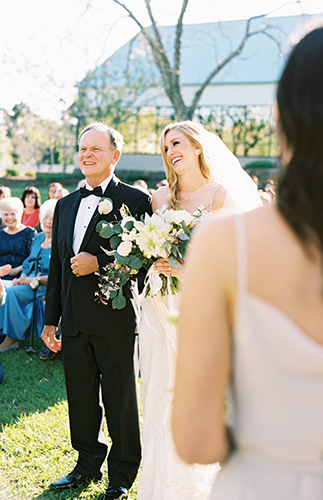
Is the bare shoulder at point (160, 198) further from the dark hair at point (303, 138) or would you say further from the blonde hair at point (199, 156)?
the dark hair at point (303, 138)

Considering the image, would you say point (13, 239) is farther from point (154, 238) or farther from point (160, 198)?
point (154, 238)

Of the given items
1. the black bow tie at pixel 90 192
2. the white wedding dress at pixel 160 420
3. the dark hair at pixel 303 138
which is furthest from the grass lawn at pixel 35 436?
the dark hair at pixel 303 138

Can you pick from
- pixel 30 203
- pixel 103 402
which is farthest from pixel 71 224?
→ pixel 30 203

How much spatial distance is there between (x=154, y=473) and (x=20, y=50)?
23.0 meters

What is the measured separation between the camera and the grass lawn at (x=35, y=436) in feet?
12.5

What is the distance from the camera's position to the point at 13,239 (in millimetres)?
8156

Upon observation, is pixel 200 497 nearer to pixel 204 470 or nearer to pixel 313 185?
pixel 204 470

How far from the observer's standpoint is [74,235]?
12.7ft

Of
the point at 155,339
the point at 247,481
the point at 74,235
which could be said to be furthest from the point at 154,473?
the point at 247,481

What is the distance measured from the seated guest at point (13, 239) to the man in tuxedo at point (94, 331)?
171 inches

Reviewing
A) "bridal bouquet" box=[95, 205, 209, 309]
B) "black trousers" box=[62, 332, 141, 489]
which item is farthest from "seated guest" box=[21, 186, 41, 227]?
"bridal bouquet" box=[95, 205, 209, 309]

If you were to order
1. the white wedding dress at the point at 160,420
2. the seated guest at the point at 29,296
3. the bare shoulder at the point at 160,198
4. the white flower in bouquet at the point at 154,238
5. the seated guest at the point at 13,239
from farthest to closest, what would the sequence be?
1. the seated guest at the point at 13,239
2. the seated guest at the point at 29,296
3. the bare shoulder at the point at 160,198
4. the white wedding dress at the point at 160,420
5. the white flower in bouquet at the point at 154,238

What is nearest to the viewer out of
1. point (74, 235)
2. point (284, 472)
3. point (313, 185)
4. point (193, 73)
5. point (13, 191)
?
point (313, 185)

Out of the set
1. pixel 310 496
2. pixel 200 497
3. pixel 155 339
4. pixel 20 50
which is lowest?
pixel 200 497
